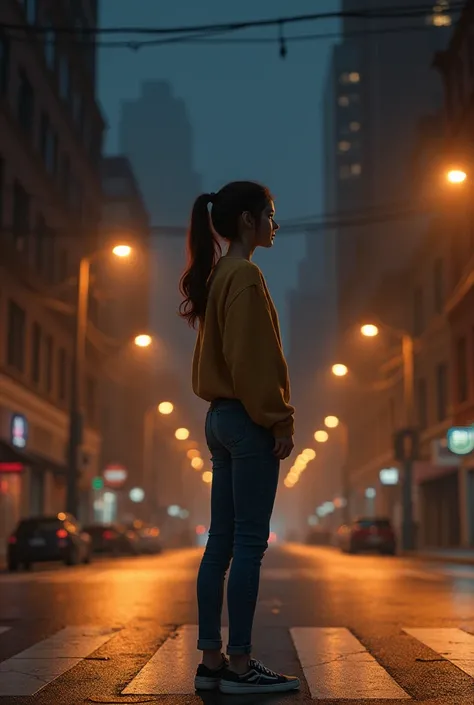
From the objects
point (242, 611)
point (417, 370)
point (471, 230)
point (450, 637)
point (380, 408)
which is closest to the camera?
point (242, 611)

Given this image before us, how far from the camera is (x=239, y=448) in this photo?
210 inches

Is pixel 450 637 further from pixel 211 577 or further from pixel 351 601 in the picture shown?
pixel 351 601

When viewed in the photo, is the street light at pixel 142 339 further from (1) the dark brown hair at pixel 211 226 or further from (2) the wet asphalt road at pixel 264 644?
(1) the dark brown hair at pixel 211 226

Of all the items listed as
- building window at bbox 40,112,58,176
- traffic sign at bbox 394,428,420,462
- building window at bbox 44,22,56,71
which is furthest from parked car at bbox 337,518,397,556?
building window at bbox 44,22,56,71

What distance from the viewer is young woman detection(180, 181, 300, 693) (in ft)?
17.2

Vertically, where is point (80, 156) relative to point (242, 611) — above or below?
above

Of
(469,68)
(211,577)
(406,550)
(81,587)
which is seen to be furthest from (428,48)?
(211,577)

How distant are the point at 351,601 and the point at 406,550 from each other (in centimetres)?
2772

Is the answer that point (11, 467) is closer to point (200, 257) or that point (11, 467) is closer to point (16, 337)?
point (16, 337)

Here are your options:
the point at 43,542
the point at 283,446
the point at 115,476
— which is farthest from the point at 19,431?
the point at 283,446

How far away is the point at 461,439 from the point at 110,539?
13.8 meters

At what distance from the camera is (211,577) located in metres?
5.40

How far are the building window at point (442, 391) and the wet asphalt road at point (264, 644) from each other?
105ft

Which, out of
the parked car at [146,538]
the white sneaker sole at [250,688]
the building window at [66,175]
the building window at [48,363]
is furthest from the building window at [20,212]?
the white sneaker sole at [250,688]
